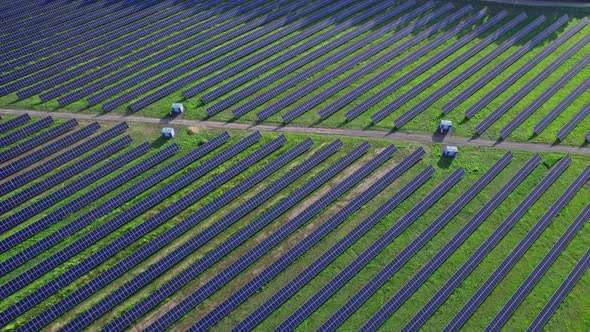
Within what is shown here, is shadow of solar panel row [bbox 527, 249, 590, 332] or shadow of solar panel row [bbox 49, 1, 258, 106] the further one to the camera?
shadow of solar panel row [bbox 49, 1, 258, 106]

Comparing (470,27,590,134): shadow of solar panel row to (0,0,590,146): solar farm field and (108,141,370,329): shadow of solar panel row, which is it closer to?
(0,0,590,146): solar farm field

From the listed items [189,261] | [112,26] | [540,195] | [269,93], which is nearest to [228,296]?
[189,261]

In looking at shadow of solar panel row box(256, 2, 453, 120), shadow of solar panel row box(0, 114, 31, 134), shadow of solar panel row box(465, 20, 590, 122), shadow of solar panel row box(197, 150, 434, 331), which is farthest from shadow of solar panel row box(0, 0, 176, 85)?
shadow of solar panel row box(465, 20, 590, 122)

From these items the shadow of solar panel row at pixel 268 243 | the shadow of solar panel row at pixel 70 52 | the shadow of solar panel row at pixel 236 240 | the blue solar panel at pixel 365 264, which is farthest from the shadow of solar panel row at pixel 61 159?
the blue solar panel at pixel 365 264

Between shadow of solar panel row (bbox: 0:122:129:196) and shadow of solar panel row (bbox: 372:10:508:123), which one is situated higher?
shadow of solar panel row (bbox: 0:122:129:196)

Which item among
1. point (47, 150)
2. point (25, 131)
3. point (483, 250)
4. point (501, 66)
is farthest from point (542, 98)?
point (25, 131)

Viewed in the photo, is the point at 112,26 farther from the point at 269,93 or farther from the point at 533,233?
the point at 533,233

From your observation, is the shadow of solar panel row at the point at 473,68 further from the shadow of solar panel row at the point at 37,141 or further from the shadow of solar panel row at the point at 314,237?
the shadow of solar panel row at the point at 37,141
